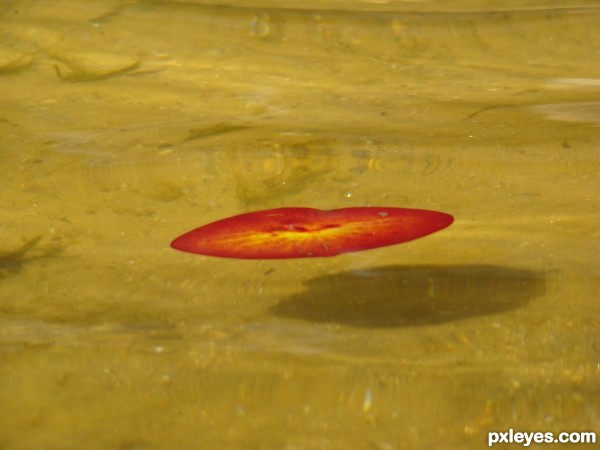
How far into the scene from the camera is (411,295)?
128 centimetres

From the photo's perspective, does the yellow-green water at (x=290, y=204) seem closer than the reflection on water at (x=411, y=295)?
Yes

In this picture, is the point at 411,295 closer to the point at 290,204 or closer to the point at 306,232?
the point at 306,232

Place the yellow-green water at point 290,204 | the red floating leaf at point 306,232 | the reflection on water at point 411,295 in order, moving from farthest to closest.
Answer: the red floating leaf at point 306,232
the reflection on water at point 411,295
the yellow-green water at point 290,204

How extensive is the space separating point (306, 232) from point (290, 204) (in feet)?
0.57

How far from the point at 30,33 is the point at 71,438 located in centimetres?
185

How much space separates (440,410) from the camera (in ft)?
3.42

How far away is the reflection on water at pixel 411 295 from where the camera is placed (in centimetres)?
124

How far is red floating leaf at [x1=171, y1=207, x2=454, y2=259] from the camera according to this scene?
141 cm

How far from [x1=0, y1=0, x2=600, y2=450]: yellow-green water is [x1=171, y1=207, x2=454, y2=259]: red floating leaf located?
0.8 inches

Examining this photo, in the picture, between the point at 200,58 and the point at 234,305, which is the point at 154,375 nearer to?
the point at 234,305

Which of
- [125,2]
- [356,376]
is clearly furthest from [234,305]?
[125,2]

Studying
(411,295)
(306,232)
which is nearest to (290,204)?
(306,232)

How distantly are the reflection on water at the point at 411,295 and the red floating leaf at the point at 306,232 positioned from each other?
0.08 m

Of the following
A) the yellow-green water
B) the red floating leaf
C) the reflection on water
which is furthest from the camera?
the red floating leaf
